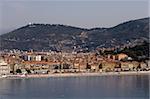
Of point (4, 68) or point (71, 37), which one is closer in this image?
point (4, 68)

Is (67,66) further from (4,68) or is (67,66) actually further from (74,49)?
(74,49)

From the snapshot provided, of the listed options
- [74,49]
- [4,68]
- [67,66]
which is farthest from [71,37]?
[4,68]

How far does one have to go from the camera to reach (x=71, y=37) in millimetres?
36531

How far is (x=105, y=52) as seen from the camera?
26.5m

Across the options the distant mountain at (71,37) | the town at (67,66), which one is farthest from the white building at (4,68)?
the distant mountain at (71,37)

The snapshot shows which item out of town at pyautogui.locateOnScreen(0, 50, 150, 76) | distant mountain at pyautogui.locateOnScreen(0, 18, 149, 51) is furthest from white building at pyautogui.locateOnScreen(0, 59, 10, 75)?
distant mountain at pyautogui.locateOnScreen(0, 18, 149, 51)

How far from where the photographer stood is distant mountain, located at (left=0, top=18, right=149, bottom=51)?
33.1 m

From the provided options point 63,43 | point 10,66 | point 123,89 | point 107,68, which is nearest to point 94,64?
point 107,68

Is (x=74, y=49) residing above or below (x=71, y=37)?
below

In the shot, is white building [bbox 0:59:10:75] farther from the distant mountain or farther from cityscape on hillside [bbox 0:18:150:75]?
the distant mountain

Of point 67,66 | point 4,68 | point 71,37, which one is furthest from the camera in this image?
point 71,37

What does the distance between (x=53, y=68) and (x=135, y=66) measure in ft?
9.38

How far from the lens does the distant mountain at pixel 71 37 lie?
33.1 meters

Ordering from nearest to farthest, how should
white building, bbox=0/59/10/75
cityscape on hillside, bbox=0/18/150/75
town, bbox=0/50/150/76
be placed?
white building, bbox=0/59/10/75
town, bbox=0/50/150/76
cityscape on hillside, bbox=0/18/150/75
